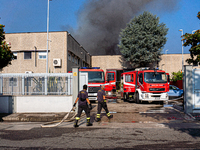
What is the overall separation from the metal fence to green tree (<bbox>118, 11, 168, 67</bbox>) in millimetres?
23413

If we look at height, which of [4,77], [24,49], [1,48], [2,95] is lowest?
[2,95]

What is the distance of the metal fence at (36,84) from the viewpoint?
11.6 metres

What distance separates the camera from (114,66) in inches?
1538

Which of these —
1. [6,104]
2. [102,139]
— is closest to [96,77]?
[6,104]

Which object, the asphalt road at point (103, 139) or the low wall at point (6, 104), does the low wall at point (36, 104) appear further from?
the asphalt road at point (103, 139)

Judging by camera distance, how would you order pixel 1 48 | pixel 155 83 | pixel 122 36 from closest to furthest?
pixel 1 48 < pixel 155 83 < pixel 122 36

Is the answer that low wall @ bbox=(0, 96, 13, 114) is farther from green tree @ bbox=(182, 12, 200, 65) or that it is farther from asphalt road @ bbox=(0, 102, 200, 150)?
green tree @ bbox=(182, 12, 200, 65)

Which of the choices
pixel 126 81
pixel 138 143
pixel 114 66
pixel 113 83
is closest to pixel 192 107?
pixel 138 143

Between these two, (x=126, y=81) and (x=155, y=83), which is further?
(x=126, y=81)

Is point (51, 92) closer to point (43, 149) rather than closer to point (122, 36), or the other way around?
point (43, 149)

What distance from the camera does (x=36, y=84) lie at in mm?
11750

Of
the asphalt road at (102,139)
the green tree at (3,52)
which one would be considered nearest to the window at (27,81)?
the green tree at (3,52)

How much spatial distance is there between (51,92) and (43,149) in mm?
6732

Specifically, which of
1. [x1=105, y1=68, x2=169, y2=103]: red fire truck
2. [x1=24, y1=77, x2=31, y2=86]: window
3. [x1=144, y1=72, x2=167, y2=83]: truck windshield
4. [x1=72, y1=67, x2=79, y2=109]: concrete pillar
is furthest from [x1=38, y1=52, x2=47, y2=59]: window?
[x1=72, y1=67, x2=79, y2=109]: concrete pillar
